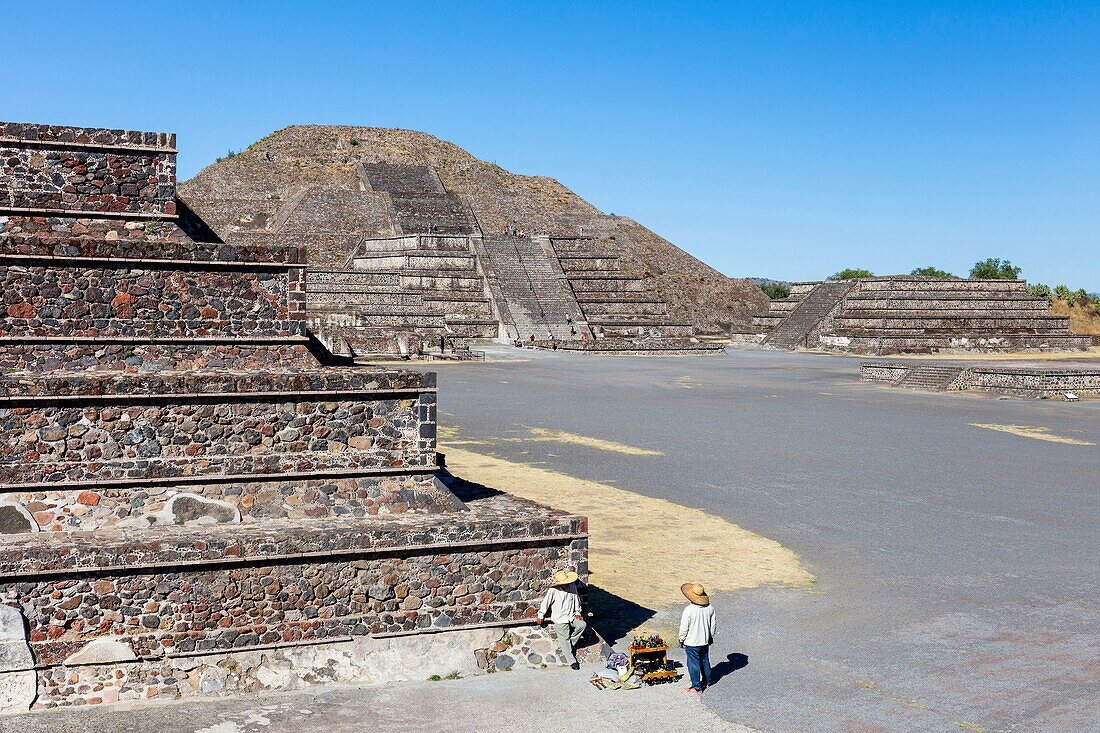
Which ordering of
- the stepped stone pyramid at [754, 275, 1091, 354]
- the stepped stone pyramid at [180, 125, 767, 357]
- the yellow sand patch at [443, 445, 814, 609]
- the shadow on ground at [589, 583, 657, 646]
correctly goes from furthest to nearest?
the stepped stone pyramid at [754, 275, 1091, 354]
the stepped stone pyramid at [180, 125, 767, 357]
the yellow sand patch at [443, 445, 814, 609]
the shadow on ground at [589, 583, 657, 646]

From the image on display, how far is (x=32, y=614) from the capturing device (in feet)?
24.2

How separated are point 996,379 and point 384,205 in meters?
34.8

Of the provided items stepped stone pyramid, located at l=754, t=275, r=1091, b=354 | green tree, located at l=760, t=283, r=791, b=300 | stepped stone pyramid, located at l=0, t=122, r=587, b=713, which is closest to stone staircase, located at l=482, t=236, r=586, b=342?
stepped stone pyramid, located at l=754, t=275, r=1091, b=354

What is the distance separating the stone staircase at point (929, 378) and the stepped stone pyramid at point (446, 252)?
1312 centimetres

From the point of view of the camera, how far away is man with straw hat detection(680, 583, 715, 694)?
7754mm

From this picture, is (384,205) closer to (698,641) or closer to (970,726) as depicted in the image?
(698,641)

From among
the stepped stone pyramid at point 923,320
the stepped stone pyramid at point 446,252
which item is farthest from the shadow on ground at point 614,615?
the stepped stone pyramid at point 923,320

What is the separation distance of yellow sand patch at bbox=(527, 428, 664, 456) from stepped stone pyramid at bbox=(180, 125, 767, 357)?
17.9 metres

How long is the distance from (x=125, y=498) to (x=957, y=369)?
27.4 meters

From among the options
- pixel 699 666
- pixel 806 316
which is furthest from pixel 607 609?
pixel 806 316

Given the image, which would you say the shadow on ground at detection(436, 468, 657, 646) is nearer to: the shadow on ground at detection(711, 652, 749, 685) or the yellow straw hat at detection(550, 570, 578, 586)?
the yellow straw hat at detection(550, 570, 578, 586)

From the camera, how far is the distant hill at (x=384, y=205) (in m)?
54.9

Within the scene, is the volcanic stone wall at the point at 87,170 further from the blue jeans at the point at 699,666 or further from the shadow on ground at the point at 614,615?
the blue jeans at the point at 699,666

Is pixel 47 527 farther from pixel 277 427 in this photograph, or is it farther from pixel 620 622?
pixel 620 622
